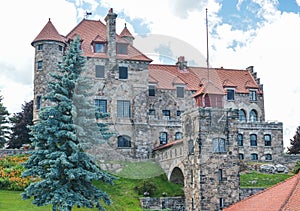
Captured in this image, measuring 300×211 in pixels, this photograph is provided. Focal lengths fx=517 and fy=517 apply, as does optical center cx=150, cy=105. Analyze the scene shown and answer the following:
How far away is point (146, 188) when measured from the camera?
131 ft

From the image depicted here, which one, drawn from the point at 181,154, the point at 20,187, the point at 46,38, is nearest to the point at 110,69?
the point at 46,38

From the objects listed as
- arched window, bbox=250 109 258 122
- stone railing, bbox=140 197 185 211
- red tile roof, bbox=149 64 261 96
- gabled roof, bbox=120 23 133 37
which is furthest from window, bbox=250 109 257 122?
stone railing, bbox=140 197 185 211

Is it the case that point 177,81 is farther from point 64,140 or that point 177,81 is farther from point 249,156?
point 64,140

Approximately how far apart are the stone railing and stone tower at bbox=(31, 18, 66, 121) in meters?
14.4

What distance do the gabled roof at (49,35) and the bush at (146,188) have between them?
15895mm

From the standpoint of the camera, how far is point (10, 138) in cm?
5472

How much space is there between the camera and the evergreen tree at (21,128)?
52781mm

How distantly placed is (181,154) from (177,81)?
13676mm

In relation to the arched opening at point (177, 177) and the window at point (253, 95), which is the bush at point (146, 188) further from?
the window at point (253, 95)

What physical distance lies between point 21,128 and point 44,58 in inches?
383

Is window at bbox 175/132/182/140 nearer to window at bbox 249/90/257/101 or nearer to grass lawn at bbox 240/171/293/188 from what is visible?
grass lawn at bbox 240/171/293/188

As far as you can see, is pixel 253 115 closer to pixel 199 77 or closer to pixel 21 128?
pixel 199 77

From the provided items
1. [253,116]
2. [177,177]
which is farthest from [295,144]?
[177,177]

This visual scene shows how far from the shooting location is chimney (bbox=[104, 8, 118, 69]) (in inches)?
1861
